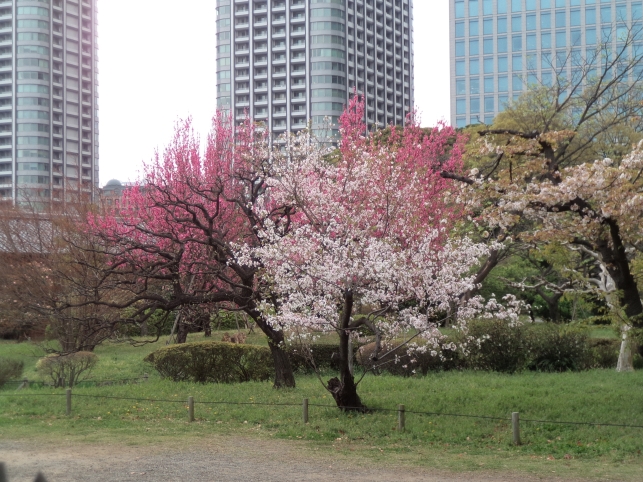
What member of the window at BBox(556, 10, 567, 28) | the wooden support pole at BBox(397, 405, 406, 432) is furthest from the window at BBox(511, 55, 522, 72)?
the wooden support pole at BBox(397, 405, 406, 432)

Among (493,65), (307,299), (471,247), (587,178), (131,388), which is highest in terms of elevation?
(493,65)

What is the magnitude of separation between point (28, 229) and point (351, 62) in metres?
95.3

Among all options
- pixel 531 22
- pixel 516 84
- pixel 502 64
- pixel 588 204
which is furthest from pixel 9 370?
pixel 531 22

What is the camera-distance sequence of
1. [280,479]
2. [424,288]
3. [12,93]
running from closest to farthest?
[280,479]
[424,288]
[12,93]

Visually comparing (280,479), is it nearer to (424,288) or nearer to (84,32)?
(424,288)

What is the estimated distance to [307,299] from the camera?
17406 mm

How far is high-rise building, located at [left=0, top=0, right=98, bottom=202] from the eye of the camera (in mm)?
114312

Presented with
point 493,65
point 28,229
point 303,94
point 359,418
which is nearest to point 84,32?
point 303,94

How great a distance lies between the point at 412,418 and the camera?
17.0 metres

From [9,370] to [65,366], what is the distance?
2958 millimetres

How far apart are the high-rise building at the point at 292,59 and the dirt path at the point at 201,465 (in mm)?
109361

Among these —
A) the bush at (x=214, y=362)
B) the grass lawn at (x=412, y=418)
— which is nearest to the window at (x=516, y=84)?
the grass lawn at (x=412, y=418)

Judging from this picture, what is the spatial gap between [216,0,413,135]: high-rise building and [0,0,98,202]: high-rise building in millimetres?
23882

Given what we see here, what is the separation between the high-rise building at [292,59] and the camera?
123750 millimetres
